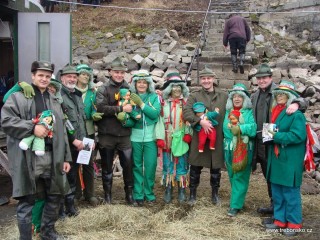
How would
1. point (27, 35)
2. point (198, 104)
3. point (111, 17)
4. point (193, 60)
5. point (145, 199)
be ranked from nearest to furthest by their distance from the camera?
1. point (198, 104)
2. point (145, 199)
3. point (27, 35)
4. point (193, 60)
5. point (111, 17)

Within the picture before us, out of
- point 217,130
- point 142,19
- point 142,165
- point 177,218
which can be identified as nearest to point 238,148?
point 217,130

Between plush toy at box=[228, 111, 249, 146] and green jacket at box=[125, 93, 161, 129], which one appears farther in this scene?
green jacket at box=[125, 93, 161, 129]

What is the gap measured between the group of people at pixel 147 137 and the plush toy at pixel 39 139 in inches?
1.6

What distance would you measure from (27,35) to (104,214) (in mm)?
4239

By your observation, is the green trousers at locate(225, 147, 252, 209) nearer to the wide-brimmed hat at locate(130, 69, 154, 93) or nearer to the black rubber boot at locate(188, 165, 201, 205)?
the black rubber boot at locate(188, 165, 201, 205)

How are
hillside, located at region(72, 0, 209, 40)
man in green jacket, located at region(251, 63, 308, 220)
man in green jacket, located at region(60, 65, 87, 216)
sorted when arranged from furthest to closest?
1. hillside, located at region(72, 0, 209, 40)
2. man in green jacket, located at region(251, 63, 308, 220)
3. man in green jacket, located at region(60, 65, 87, 216)

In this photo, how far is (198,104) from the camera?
5496 mm

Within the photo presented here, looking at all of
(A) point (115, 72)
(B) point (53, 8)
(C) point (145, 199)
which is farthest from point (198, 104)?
(B) point (53, 8)

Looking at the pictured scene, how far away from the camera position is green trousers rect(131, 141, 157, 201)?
5.71m

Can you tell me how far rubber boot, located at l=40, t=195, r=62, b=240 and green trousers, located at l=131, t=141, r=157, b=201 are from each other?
5.31ft

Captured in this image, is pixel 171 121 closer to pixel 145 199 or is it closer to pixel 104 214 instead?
pixel 145 199

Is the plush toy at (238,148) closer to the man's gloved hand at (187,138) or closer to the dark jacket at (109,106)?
the man's gloved hand at (187,138)

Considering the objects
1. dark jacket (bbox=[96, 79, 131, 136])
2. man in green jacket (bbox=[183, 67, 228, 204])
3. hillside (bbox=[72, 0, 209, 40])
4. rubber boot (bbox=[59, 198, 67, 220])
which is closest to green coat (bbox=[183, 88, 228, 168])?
man in green jacket (bbox=[183, 67, 228, 204])

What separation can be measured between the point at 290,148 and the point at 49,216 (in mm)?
2875
